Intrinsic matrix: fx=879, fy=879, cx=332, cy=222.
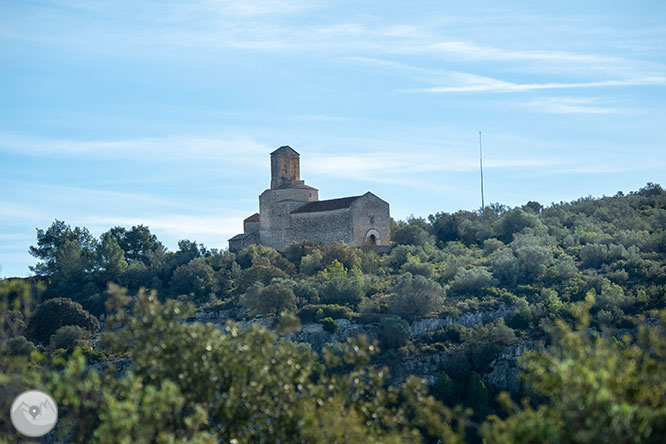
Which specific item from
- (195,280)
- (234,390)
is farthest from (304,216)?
(234,390)

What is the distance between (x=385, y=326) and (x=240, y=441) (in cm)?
2852

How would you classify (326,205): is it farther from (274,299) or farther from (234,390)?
(234,390)

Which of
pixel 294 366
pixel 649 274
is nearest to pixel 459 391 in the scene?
pixel 649 274

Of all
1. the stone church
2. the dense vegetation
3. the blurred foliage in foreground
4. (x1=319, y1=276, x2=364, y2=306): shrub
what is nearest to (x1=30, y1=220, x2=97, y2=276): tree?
the dense vegetation

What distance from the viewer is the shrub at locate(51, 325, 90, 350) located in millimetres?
46750

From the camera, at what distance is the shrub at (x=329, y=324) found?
144ft

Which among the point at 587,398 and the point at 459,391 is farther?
the point at 459,391

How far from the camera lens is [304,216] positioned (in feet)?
202

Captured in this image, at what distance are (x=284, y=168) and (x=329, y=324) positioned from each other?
21.8 metres

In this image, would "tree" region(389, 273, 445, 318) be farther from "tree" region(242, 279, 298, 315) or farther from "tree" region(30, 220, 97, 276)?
"tree" region(30, 220, 97, 276)

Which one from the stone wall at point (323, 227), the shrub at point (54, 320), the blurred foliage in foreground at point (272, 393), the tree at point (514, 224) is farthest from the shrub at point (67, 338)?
the tree at point (514, 224)

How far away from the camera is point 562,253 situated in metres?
58.3

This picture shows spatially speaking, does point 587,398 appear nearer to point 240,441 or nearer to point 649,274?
point 240,441

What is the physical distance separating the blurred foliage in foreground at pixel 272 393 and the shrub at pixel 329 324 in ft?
87.9
